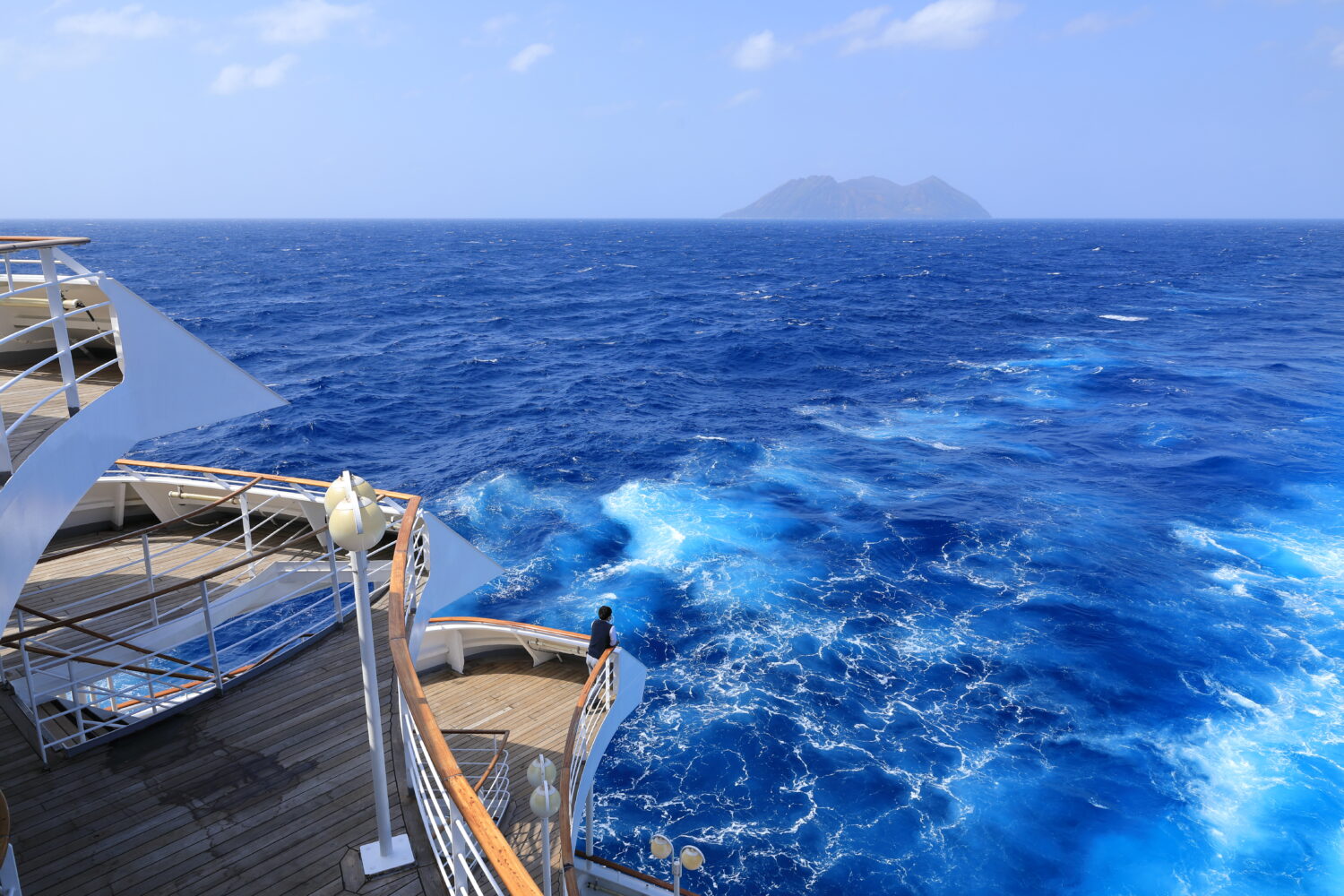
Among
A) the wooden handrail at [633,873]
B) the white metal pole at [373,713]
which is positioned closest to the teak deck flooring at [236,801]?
the white metal pole at [373,713]

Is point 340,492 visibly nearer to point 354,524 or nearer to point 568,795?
point 354,524

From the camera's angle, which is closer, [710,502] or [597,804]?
[597,804]

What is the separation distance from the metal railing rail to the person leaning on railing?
8.4 inches

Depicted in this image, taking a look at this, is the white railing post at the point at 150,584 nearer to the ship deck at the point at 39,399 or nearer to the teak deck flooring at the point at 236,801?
the ship deck at the point at 39,399

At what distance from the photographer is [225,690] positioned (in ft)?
25.5

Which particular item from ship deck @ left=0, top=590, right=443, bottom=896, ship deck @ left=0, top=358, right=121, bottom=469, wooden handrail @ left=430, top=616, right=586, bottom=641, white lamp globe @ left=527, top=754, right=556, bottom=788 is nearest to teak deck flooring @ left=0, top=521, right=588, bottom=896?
ship deck @ left=0, top=590, right=443, bottom=896

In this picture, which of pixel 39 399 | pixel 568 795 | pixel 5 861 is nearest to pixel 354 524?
pixel 5 861

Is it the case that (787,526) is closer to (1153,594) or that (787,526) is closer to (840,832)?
(1153,594)

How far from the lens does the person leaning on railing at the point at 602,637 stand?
9625 millimetres

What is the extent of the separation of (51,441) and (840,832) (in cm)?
1193

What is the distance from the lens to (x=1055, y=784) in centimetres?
1343

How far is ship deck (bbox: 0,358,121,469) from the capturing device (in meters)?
6.59

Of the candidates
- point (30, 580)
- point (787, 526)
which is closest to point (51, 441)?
point (30, 580)

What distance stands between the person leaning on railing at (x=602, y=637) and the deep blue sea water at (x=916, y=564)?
14.4 feet
